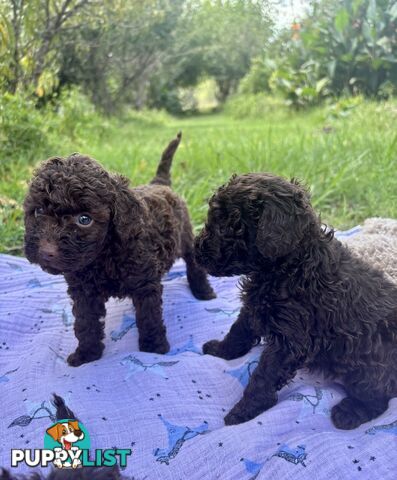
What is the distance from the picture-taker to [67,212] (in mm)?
2039

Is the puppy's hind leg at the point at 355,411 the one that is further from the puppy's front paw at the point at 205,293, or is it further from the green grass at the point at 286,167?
the green grass at the point at 286,167

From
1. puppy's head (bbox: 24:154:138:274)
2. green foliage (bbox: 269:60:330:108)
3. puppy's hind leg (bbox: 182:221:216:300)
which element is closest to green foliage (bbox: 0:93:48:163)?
puppy's hind leg (bbox: 182:221:216:300)

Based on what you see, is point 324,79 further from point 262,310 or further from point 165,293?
point 262,310

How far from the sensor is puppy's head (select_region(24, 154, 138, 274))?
6.59 feet

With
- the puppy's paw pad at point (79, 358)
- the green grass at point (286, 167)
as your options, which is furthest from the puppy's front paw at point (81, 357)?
the green grass at point (286, 167)

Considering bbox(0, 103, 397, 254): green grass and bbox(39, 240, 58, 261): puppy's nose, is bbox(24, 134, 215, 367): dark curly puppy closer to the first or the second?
bbox(39, 240, 58, 261): puppy's nose

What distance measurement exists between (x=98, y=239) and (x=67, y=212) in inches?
7.8

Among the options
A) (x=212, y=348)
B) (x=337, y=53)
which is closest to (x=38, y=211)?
(x=212, y=348)

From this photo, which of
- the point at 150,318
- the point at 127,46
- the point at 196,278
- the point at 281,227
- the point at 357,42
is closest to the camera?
the point at 281,227

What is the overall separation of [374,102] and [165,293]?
21.5 feet

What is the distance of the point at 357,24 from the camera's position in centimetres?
852

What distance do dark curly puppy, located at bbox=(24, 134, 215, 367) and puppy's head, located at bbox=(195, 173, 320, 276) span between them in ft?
1.46

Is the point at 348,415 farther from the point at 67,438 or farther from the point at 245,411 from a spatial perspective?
the point at 67,438

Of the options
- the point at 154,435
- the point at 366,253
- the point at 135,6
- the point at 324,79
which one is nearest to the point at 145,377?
the point at 154,435
